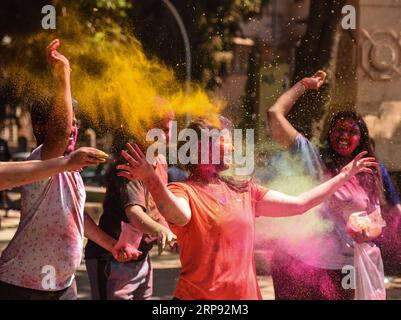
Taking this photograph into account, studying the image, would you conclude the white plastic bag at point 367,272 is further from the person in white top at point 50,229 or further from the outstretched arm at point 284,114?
the person in white top at point 50,229

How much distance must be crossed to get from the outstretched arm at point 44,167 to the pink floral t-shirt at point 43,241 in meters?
0.31

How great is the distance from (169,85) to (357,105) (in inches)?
150

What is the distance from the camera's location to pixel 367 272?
452cm

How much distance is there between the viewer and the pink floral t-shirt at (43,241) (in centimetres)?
361

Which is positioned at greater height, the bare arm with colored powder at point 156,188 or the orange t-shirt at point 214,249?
the bare arm with colored powder at point 156,188

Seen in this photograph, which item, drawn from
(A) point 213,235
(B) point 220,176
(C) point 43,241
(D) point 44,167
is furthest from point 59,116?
(A) point 213,235

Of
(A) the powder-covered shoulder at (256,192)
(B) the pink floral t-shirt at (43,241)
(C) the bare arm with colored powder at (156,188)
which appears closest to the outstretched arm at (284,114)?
(A) the powder-covered shoulder at (256,192)

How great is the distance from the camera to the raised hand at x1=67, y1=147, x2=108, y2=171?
10.6 ft

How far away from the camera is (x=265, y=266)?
6660 millimetres

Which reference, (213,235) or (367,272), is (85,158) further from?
(367,272)

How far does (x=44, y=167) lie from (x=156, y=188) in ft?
1.48

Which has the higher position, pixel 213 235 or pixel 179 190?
pixel 179 190
